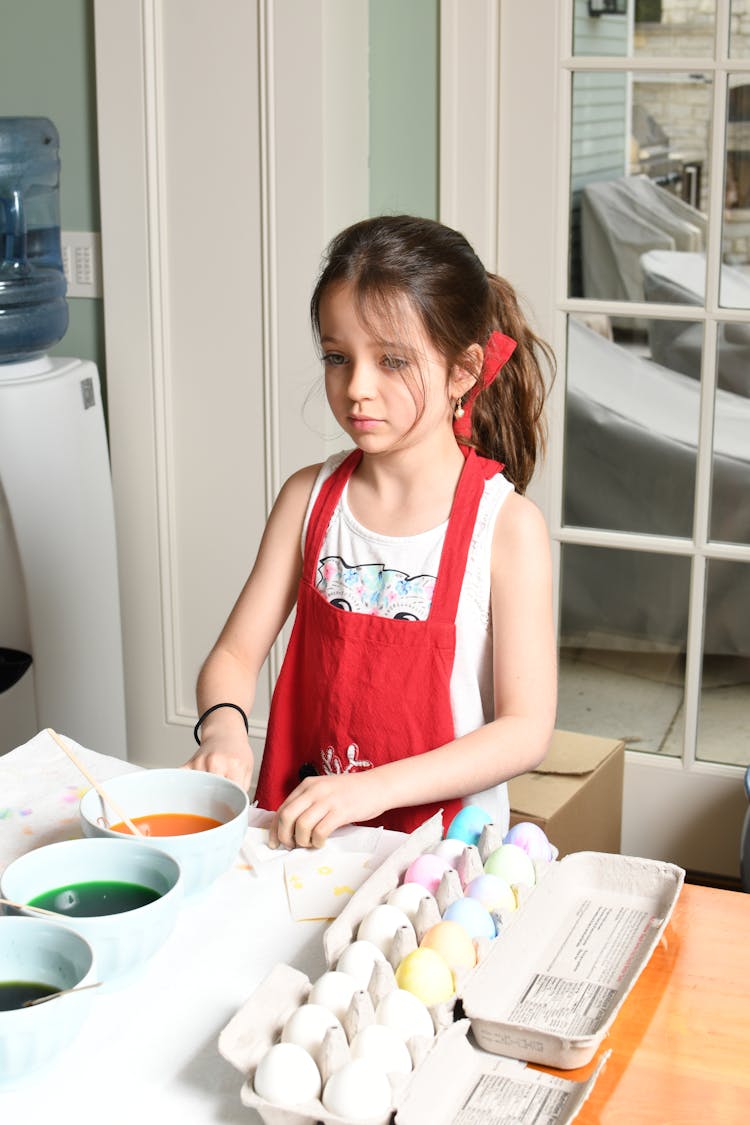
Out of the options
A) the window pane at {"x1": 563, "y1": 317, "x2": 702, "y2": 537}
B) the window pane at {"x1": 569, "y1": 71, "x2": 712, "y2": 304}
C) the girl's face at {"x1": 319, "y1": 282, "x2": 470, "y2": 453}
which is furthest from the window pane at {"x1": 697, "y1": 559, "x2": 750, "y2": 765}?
the girl's face at {"x1": 319, "y1": 282, "x2": 470, "y2": 453}

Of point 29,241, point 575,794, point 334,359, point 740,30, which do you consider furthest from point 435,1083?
point 29,241

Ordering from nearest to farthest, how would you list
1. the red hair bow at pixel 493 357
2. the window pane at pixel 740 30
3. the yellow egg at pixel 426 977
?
A: the yellow egg at pixel 426 977 → the red hair bow at pixel 493 357 → the window pane at pixel 740 30

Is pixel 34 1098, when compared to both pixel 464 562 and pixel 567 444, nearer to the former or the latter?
pixel 464 562

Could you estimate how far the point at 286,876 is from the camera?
1069mm

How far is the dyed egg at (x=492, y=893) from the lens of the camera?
0.96 m

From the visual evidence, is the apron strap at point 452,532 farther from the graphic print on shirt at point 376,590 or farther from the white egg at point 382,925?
the white egg at point 382,925

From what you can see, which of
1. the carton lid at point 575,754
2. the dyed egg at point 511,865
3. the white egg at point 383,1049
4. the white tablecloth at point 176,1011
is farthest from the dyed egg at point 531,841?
the carton lid at point 575,754

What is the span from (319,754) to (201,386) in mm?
1307

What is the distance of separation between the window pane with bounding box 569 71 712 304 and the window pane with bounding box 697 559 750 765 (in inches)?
20.2

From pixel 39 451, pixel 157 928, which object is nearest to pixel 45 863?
pixel 157 928

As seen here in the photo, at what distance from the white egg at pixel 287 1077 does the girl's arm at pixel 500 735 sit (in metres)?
0.33

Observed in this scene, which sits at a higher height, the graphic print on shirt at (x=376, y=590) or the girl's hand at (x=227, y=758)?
the graphic print on shirt at (x=376, y=590)

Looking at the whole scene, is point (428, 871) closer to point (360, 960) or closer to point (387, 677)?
point (360, 960)

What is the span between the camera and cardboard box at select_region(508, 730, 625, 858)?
198 cm
